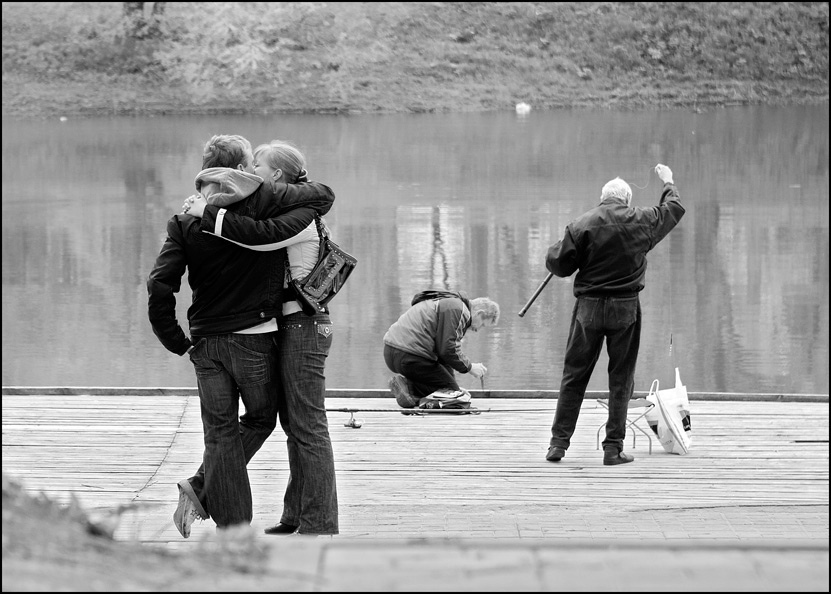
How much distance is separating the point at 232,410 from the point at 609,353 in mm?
1828

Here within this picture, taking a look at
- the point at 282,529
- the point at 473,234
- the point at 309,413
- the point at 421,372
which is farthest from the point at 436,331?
the point at 473,234

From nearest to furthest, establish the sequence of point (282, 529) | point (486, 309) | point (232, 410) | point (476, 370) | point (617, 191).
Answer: point (232, 410) → point (282, 529) → point (617, 191) → point (486, 309) → point (476, 370)

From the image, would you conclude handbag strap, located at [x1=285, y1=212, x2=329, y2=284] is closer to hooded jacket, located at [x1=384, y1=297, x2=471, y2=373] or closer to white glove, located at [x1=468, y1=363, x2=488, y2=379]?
hooded jacket, located at [x1=384, y1=297, x2=471, y2=373]

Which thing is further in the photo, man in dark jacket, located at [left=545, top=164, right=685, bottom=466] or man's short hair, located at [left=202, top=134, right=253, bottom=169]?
man in dark jacket, located at [left=545, top=164, right=685, bottom=466]

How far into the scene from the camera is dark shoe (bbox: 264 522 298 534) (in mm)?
3695

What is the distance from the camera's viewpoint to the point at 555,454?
15.6 ft

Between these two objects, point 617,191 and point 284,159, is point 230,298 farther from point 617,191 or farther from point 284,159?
point 617,191

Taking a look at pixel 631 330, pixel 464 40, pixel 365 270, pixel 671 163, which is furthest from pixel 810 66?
pixel 631 330

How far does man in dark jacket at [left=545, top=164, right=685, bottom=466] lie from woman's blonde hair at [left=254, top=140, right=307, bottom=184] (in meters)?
1.44

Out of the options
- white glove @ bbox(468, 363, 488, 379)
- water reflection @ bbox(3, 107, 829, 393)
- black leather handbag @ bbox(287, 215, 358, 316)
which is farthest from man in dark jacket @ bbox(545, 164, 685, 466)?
water reflection @ bbox(3, 107, 829, 393)

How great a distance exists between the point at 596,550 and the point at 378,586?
0.35 metres

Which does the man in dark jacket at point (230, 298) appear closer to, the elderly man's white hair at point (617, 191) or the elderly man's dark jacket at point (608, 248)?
the elderly man's dark jacket at point (608, 248)

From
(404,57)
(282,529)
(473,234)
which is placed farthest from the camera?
(404,57)

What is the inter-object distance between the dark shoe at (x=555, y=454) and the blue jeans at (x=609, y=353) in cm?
2
